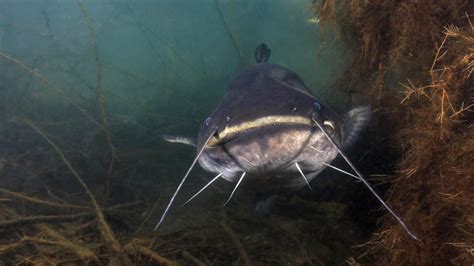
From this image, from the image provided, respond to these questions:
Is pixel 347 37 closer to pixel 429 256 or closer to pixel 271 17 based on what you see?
pixel 429 256

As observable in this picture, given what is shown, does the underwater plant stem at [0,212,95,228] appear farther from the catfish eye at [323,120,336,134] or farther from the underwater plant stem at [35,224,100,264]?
the catfish eye at [323,120,336,134]

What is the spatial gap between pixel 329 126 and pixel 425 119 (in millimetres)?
1052

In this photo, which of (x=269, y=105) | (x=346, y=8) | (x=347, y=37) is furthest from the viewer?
(x=347, y=37)

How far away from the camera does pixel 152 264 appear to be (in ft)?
8.02

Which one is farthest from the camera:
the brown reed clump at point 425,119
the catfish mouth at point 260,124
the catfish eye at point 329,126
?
the brown reed clump at point 425,119

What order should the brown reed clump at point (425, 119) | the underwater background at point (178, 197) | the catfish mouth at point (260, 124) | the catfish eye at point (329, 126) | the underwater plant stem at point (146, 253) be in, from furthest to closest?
the underwater background at point (178, 197) → the underwater plant stem at point (146, 253) → the brown reed clump at point (425, 119) → the catfish eye at point (329, 126) → the catfish mouth at point (260, 124)

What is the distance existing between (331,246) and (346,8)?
2.62 meters

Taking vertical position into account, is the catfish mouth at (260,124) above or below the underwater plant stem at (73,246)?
above

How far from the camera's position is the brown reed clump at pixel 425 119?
86.9 inches

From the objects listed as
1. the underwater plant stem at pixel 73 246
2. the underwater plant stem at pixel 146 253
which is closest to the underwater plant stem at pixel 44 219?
the underwater plant stem at pixel 73 246

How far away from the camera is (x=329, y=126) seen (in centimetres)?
209

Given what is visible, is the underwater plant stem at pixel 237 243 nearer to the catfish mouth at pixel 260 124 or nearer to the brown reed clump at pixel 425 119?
the brown reed clump at pixel 425 119

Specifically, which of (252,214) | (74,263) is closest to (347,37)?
(252,214)

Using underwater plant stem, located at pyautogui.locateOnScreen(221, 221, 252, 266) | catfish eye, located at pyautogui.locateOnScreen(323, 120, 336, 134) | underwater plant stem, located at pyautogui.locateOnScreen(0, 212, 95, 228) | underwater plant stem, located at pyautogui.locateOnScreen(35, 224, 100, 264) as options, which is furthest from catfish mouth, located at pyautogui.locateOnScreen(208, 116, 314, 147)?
underwater plant stem, located at pyautogui.locateOnScreen(0, 212, 95, 228)
